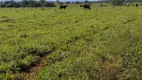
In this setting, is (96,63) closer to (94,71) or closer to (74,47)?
(94,71)

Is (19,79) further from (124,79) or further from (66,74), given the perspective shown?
(124,79)

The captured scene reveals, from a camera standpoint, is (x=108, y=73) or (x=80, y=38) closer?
(x=108, y=73)

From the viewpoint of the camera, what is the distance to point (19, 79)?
764cm

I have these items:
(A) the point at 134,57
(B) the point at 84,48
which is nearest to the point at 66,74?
(A) the point at 134,57

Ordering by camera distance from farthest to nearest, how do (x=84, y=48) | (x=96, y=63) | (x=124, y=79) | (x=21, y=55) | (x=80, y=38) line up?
(x=80, y=38) → (x=84, y=48) → (x=21, y=55) → (x=96, y=63) → (x=124, y=79)

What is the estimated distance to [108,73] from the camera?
738 cm

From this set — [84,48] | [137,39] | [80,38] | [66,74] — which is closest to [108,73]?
[66,74]

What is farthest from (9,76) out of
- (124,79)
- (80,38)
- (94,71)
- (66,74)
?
(80,38)

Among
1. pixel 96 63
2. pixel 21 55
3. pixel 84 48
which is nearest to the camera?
pixel 96 63

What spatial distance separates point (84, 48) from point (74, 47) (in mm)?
522

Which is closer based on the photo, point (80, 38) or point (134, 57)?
point (134, 57)

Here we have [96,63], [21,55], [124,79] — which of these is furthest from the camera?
[21,55]

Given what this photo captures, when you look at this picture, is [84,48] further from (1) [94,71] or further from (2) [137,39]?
(1) [94,71]

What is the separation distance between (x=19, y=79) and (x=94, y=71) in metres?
2.47
